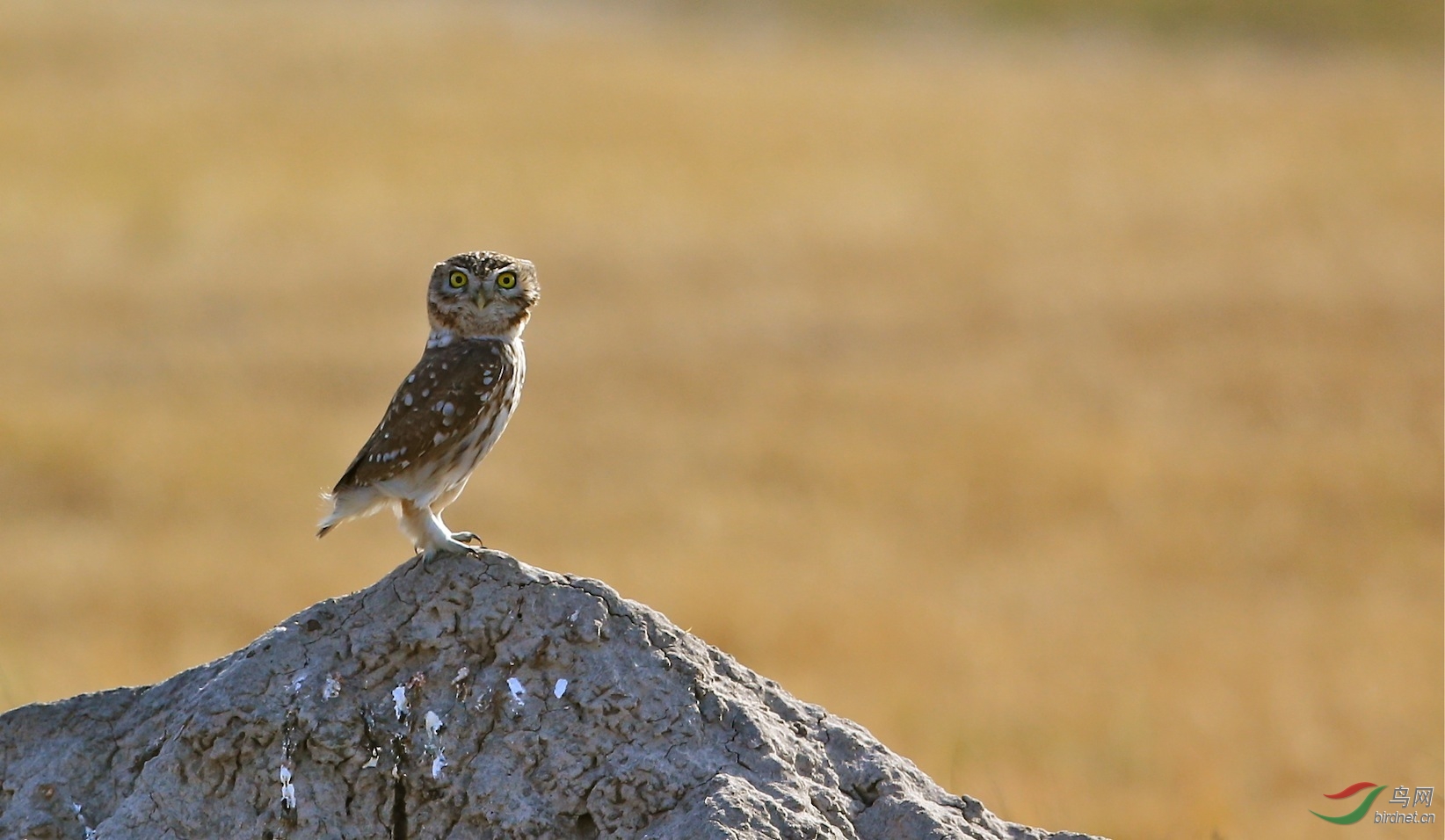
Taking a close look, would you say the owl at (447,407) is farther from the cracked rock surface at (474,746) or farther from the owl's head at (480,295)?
the cracked rock surface at (474,746)

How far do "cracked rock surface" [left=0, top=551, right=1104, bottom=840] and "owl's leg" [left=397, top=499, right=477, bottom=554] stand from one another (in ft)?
0.30

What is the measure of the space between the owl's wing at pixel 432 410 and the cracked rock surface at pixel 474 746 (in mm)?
464

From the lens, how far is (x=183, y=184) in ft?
98.9

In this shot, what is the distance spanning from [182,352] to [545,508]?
7289 mm

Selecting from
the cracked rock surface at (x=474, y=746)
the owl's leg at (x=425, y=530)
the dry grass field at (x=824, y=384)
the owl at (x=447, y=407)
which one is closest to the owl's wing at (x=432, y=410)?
the owl at (x=447, y=407)

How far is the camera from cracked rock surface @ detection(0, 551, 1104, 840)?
165 inches

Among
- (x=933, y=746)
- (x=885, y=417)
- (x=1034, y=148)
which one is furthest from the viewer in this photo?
(x=1034, y=148)

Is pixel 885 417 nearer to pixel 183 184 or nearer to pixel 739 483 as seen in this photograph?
pixel 739 483

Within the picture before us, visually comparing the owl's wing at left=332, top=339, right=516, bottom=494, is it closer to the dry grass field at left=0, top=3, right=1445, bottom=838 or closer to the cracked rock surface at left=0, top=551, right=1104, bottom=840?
the cracked rock surface at left=0, top=551, right=1104, bottom=840

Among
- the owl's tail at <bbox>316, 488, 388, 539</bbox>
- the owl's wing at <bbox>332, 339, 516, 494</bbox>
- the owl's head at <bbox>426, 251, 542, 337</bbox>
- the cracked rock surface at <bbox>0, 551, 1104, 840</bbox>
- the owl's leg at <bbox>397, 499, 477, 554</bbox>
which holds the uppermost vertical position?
the owl's head at <bbox>426, 251, 542, 337</bbox>

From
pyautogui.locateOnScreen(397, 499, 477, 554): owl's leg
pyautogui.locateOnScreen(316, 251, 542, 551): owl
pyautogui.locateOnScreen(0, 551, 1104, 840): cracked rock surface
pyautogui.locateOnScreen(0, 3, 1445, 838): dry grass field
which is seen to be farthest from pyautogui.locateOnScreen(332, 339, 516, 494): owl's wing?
pyautogui.locateOnScreen(0, 3, 1445, 838): dry grass field

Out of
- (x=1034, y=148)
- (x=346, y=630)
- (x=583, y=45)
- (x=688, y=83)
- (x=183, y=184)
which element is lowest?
(x=346, y=630)

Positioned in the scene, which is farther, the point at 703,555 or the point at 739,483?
the point at 739,483

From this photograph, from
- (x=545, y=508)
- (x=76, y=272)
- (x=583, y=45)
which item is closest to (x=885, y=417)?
(x=545, y=508)
